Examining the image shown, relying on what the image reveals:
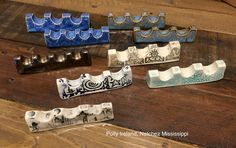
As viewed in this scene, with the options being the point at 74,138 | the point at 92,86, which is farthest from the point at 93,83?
the point at 74,138

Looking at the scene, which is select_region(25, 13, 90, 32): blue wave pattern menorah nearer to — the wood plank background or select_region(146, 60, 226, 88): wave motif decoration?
the wood plank background

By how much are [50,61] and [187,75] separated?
0.97ft

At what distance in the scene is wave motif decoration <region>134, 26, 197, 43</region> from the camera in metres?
0.76

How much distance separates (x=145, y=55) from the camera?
714 mm

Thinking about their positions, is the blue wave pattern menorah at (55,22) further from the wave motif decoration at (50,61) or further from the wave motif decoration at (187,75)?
the wave motif decoration at (187,75)

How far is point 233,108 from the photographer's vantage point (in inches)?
25.4

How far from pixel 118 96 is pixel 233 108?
0.23 metres

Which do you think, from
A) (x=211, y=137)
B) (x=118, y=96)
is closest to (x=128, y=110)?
(x=118, y=96)

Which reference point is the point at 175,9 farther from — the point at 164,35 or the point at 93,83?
the point at 93,83

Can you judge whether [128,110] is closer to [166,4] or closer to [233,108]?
[233,108]

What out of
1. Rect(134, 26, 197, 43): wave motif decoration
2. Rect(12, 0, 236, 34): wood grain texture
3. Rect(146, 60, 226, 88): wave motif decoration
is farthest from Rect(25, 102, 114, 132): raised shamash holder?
Rect(12, 0, 236, 34): wood grain texture

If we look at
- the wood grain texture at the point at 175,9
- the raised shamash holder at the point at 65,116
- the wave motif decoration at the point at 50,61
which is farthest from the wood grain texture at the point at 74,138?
the wood grain texture at the point at 175,9

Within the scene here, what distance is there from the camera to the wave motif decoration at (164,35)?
0.76 meters

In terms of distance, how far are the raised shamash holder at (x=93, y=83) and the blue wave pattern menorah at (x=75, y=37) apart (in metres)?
0.13
